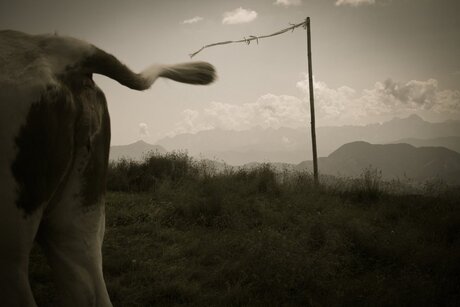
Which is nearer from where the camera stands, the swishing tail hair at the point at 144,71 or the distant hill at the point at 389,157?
the swishing tail hair at the point at 144,71

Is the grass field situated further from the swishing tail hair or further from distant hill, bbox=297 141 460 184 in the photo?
distant hill, bbox=297 141 460 184

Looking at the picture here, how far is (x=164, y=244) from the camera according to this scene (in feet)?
16.0

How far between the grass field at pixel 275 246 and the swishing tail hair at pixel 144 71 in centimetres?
236

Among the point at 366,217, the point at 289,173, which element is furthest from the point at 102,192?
the point at 289,173

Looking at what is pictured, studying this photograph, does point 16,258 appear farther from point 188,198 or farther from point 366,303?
point 188,198

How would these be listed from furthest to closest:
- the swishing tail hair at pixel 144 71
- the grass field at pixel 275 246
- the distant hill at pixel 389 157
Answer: the distant hill at pixel 389 157
the grass field at pixel 275 246
the swishing tail hair at pixel 144 71

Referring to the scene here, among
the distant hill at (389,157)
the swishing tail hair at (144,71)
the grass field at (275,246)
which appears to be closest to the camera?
the swishing tail hair at (144,71)

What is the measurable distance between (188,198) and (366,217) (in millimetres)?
3426

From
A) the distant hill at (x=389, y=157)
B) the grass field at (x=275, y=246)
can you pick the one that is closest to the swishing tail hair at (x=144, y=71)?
the grass field at (x=275, y=246)

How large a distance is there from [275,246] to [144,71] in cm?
321

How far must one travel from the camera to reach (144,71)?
6.85ft

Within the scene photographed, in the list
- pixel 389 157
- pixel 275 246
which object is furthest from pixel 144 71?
pixel 389 157

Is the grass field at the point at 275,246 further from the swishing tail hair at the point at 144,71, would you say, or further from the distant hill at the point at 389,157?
the distant hill at the point at 389,157

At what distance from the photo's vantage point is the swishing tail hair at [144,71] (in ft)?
5.41
